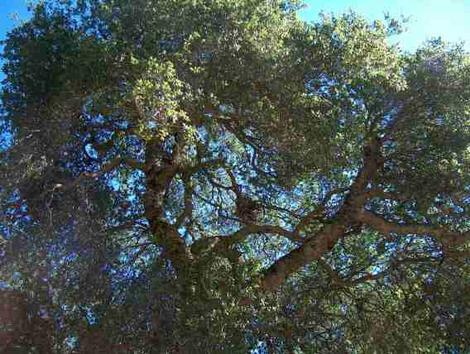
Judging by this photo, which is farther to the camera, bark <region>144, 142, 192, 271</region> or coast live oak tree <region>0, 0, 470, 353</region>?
bark <region>144, 142, 192, 271</region>

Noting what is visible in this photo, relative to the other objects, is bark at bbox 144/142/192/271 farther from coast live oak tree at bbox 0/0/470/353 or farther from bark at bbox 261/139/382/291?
bark at bbox 261/139/382/291

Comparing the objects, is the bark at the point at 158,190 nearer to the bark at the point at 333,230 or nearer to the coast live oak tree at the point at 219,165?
the coast live oak tree at the point at 219,165

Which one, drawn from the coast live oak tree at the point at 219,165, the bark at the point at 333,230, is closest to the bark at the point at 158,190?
the coast live oak tree at the point at 219,165

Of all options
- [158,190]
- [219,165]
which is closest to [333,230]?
[219,165]

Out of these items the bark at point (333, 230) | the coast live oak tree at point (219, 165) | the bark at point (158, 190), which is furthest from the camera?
the bark at point (158, 190)

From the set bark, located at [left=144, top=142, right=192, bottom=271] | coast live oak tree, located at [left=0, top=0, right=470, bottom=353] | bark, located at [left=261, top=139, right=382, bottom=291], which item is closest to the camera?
coast live oak tree, located at [left=0, top=0, right=470, bottom=353]

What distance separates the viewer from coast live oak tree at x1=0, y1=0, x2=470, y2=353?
8.90 metres

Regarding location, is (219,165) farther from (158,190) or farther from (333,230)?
(333,230)

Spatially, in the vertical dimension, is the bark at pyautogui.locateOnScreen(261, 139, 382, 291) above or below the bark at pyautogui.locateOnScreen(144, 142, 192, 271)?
below

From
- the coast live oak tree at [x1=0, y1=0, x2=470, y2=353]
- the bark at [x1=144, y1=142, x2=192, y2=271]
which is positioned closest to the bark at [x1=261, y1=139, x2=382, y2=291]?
the coast live oak tree at [x1=0, y1=0, x2=470, y2=353]

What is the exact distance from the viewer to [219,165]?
37.6 ft

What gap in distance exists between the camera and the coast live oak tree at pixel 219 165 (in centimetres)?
890

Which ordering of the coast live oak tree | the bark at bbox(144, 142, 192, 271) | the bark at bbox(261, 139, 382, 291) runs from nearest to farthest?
1. the coast live oak tree
2. the bark at bbox(261, 139, 382, 291)
3. the bark at bbox(144, 142, 192, 271)

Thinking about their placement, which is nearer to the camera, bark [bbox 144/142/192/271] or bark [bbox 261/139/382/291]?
bark [bbox 261/139/382/291]
